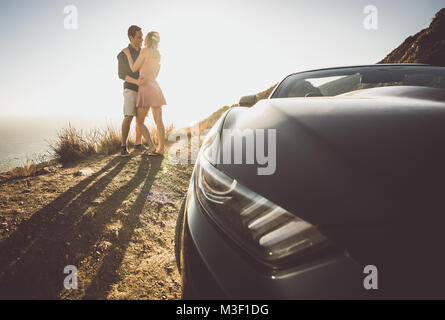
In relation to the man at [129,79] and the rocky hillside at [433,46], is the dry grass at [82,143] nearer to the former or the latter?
the man at [129,79]

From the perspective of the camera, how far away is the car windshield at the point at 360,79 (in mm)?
1902

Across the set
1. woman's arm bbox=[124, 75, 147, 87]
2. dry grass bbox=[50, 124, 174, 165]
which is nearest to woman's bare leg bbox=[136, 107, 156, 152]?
woman's arm bbox=[124, 75, 147, 87]

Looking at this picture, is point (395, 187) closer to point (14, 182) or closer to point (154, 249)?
point (154, 249)

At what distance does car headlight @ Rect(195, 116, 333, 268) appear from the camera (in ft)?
1.70

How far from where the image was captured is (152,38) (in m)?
3.46

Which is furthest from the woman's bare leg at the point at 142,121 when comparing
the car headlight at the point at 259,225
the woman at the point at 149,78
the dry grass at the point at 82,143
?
the car headlight at the point at 259,225

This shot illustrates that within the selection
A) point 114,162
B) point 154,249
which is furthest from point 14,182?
point 154,249

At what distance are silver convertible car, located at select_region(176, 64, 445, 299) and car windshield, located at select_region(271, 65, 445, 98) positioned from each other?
1.42 m

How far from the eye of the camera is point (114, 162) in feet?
10.9

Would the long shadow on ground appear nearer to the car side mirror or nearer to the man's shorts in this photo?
the car side mirror

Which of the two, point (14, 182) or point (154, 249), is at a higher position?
point (14, 182)
